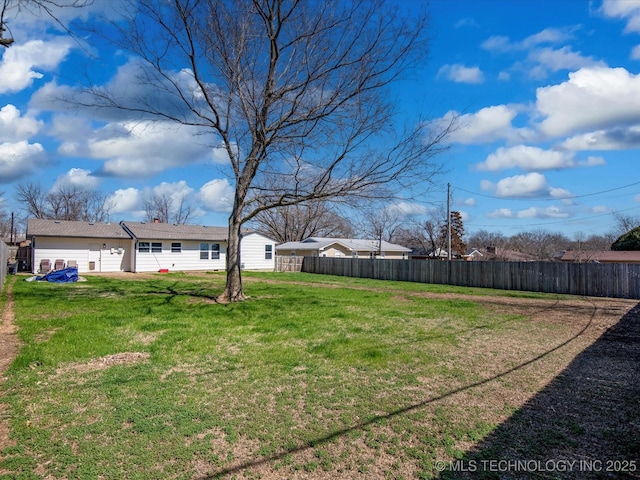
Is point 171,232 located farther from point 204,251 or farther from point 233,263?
point 233,263

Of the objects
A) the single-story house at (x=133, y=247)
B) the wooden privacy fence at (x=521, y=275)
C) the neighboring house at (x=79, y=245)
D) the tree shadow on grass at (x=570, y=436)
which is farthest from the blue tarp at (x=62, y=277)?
the tree shadow on grass at (x=570, y=436)

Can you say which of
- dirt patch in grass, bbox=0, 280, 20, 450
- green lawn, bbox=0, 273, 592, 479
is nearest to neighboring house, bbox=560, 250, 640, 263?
green lawn, bbox=0, 273, 592, 479

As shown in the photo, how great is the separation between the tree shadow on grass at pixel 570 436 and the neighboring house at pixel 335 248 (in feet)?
94.6

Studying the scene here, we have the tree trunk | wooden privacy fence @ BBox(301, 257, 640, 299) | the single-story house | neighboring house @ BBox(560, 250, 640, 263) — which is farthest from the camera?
neighboring house @ BBox(560, 250, 640, 263)

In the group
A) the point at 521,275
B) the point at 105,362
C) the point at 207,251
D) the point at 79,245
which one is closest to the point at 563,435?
the point at 105,362

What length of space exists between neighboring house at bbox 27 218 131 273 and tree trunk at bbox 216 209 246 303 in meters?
14.9

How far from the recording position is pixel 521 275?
1830 centimetres

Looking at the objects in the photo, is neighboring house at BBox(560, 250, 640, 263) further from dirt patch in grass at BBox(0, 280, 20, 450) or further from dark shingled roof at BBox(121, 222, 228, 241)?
dirt patch in grass at BBox(0, 280, 20, 450)

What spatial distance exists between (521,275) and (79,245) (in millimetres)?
24135

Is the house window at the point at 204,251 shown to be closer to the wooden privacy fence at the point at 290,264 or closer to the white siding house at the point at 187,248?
the white siding house at the point at 187,248

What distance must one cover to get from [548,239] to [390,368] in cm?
6173

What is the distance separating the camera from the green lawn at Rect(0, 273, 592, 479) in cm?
298

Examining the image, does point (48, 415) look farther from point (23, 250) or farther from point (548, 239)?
point (548, 239)

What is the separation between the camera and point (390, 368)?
17.1 feet
